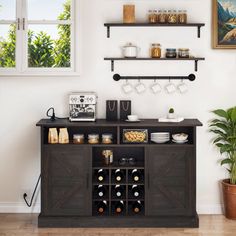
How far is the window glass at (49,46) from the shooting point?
4543 mm

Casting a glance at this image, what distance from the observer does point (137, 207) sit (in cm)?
433

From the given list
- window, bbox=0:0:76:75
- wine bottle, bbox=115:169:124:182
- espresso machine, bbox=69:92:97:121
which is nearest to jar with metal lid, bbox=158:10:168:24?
window, bbox=0:0:76:75

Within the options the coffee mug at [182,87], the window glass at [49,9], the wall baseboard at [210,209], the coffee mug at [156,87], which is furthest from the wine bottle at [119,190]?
the window glass at [49,9]

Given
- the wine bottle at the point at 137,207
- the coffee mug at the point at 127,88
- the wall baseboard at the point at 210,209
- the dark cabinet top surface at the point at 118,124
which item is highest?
the coffee mug at the point at 127,88

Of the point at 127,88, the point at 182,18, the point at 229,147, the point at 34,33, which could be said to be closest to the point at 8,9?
the point at 34,33

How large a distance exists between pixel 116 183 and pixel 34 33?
5.06ft

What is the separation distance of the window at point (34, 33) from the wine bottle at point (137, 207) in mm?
1310

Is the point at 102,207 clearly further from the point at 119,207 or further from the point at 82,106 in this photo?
the point at 82,106

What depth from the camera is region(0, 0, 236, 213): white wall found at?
14.8 ft

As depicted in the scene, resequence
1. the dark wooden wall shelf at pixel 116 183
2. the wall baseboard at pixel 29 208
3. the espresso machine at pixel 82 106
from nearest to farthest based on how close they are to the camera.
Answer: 1. the dark wooden wall shelf at pixel 116 183
2. the espresso machine at pixel 82 106
3. the wall baseboard at pixel 29 208

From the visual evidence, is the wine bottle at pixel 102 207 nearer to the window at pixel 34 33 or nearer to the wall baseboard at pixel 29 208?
the wall baseboard at pixel 29 208

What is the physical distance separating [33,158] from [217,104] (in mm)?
1761

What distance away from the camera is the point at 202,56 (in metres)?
4.53

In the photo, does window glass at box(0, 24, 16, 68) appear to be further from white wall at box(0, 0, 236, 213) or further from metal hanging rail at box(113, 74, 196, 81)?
metal hanging rail at box(113, 74, 196, 81)
